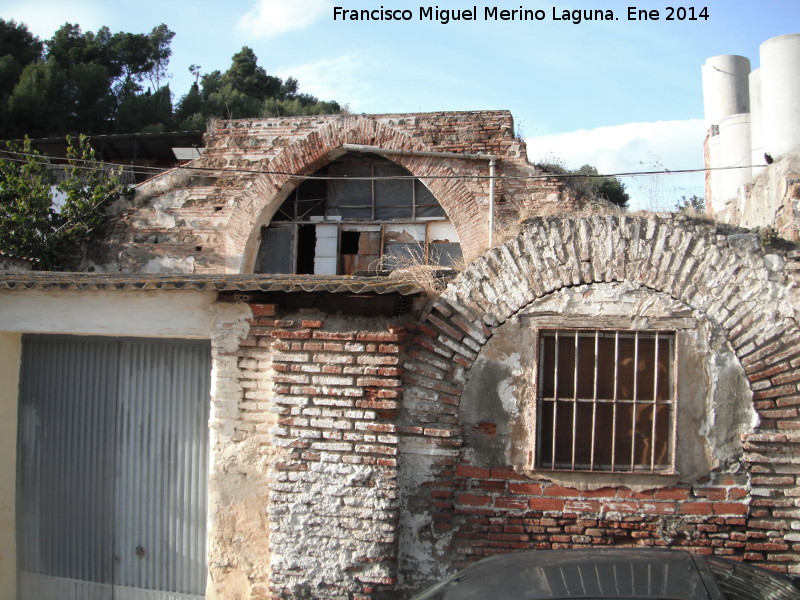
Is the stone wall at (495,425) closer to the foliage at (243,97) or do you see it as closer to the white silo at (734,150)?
the white silo at (734,150)

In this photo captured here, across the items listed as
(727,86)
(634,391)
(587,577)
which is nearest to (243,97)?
(727,86)

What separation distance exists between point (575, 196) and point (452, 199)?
1.93 metres

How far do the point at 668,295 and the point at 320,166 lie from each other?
24.5 feet

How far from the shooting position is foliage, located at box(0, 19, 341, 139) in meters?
21.1

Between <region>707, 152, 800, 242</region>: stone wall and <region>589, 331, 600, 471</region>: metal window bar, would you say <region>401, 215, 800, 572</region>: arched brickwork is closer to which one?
<region>589, 331, 600, 471</region>: metal window bar

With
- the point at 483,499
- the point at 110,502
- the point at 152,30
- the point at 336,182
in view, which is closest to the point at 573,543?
the point at 483,499

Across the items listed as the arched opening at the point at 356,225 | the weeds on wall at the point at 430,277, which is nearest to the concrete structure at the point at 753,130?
the weeds on wall at the point at 430,277

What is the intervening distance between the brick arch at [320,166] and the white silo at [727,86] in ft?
12.6

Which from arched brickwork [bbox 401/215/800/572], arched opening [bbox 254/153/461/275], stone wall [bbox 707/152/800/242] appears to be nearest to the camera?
arched brickwork [bbox 401/215/800/572]

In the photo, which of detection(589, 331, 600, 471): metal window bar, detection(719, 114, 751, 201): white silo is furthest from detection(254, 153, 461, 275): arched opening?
detection(589, 331, 600, 471): metal window bar

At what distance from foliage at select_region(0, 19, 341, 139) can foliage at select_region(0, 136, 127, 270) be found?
7.08m

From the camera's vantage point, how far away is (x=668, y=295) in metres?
5.11

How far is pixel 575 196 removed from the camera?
34.3 ft

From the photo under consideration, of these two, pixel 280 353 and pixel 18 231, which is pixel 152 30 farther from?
pixel 280 353
